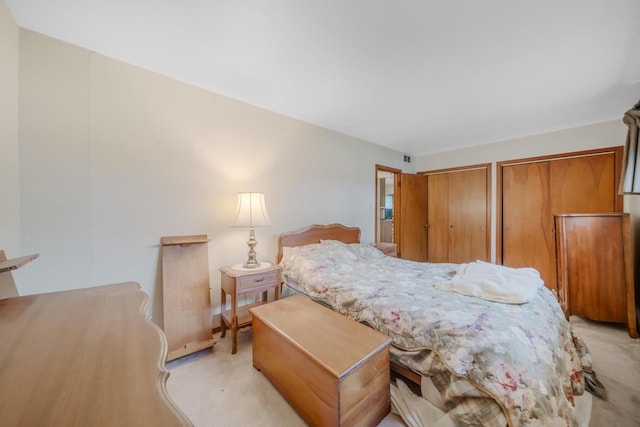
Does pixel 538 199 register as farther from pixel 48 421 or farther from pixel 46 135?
pixel 46 135

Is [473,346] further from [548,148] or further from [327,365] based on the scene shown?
[548,148]

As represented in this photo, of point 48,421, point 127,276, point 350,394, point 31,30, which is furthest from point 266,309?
point 31,30

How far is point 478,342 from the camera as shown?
1.16 meters

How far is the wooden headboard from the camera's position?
108 inches

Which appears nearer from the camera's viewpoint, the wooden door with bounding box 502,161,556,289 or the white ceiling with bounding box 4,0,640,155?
the white ceiling with bounding box 4,0,640,155

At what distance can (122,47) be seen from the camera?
5.60ft

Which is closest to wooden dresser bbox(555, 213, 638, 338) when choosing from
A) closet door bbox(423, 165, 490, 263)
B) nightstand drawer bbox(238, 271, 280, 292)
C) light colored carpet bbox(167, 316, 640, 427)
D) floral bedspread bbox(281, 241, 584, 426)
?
light colored carpet bbox(167, 316, 640, 427)

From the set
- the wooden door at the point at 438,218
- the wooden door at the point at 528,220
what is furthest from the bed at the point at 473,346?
the wooden door at the point at 438,218

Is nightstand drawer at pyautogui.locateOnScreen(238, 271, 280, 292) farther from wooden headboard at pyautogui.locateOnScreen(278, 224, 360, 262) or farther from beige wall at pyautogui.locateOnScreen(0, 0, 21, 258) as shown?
beige wall at pyautogui.locateOnScreen(0, 0, 21, 258)

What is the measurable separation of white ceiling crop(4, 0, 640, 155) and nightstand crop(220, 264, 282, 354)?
1.70m

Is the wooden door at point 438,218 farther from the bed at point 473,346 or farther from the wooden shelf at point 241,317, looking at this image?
the wooden shelf at point 241,317

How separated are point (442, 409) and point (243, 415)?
1.12 metres

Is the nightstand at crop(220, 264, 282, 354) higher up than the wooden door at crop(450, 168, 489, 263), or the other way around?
the wooden door at crop(450, 168, 489, 263)

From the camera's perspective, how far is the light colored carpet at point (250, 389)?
136 centimetres
